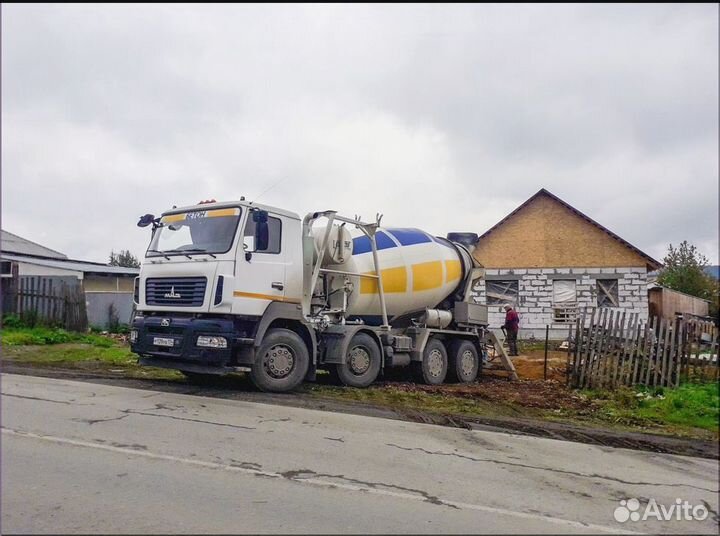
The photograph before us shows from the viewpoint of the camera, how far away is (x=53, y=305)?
60.4 feet

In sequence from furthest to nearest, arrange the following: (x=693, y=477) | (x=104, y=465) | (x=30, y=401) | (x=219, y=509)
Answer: (x=30, y=401) → (x=693, y=477) → (x=104, y=465) → (x=219, y=509)

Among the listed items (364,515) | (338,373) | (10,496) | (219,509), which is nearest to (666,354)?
(338,373)

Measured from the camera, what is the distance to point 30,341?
53.3 ft

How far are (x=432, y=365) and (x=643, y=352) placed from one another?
164 inches

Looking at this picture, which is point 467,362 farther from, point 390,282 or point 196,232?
point 196,232

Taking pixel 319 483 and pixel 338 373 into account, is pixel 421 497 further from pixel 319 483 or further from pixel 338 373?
pixel 338 373

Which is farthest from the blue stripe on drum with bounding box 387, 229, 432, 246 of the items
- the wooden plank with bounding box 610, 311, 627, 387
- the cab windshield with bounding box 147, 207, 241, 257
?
the wooden plank with bounding box 610, 311, 627, 387

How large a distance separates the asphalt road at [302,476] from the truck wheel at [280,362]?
4.69 ft

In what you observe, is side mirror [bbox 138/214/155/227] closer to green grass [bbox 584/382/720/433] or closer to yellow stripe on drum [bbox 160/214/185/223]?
yellow stripe on drum [bbox 160/214/185/223]

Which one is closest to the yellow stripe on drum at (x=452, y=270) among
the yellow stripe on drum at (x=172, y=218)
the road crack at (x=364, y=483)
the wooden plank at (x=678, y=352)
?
the wooden plank at (x=678, y=352)

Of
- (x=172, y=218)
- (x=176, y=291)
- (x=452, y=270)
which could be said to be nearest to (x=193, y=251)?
(x=176, y=291)

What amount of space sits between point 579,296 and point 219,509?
900 inches

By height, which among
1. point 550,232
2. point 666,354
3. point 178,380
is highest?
point 550,232

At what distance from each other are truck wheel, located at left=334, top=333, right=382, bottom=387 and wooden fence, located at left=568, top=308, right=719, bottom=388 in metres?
3.84
